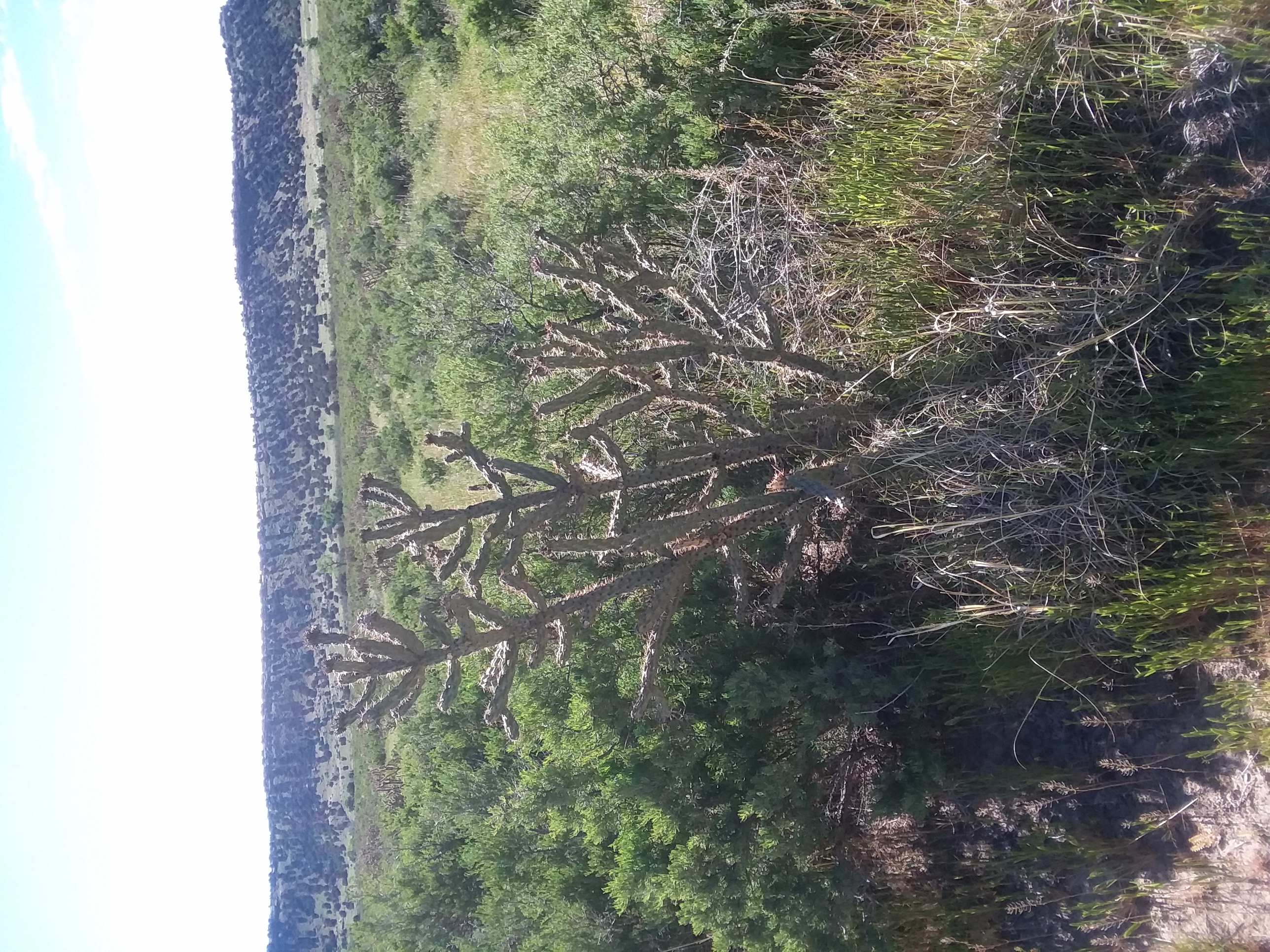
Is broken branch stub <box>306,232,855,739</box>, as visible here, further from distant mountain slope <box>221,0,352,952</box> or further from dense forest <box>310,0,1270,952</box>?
distant mountain slope <box>221,0,352,952</box>

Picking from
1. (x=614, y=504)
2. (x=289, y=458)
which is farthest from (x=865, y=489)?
(x=289, y=458)

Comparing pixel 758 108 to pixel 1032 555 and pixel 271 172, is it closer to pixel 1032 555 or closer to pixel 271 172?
pixel 1032 555

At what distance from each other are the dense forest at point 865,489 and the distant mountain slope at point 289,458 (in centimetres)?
609

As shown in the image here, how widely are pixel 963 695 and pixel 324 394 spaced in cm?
1120

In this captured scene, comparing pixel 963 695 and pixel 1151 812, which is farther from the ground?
pixel 963 695

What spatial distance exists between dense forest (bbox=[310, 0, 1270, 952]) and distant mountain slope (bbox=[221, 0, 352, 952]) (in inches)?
240

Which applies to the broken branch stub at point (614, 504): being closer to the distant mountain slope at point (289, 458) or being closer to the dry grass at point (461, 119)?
the dry grass at point (461, 119)

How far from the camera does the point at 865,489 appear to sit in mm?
5746

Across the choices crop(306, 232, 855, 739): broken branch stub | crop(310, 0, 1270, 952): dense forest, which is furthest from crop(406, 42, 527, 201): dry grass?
crop(306, 232, 855, 739): broken branch stub

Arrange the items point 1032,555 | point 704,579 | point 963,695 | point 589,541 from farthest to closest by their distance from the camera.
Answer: point 704,579, point 963,695, point 1032,555, point 589,541

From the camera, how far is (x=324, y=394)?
1377 centimetres

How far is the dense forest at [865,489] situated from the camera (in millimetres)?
4207

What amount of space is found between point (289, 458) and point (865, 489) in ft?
36.5

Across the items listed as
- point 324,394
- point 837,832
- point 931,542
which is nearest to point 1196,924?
point 837,832
